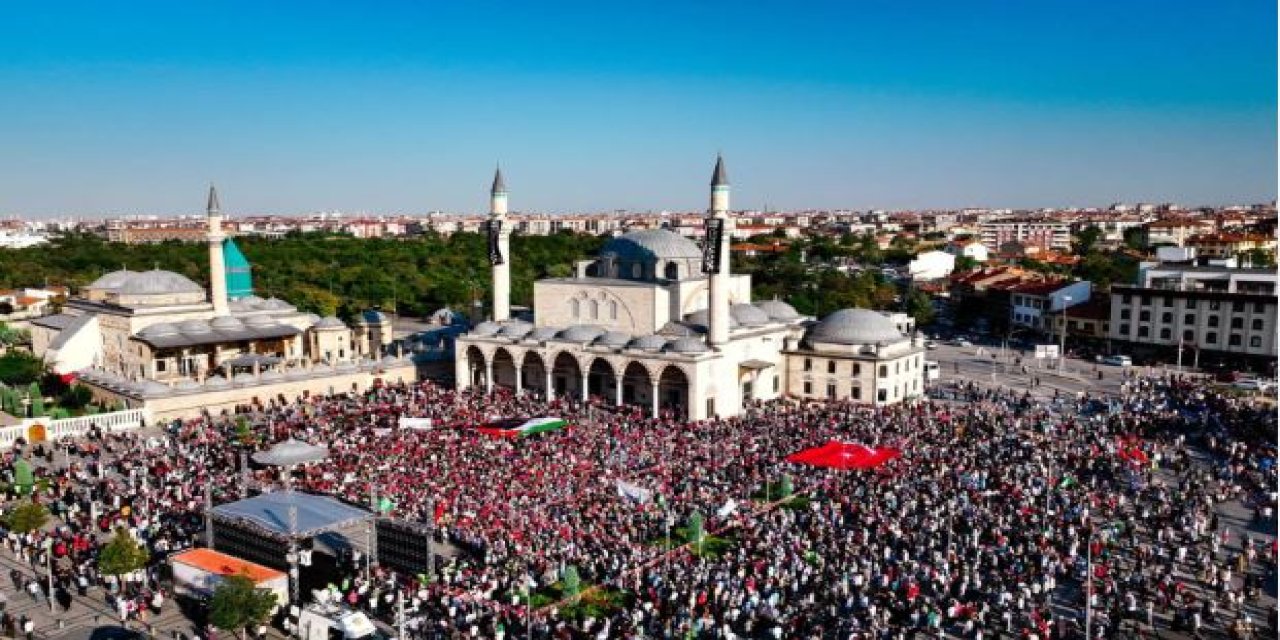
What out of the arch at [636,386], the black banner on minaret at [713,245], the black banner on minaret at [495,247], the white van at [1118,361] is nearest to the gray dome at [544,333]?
the arch at [636,386]

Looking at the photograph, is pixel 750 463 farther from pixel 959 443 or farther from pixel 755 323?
pixel 755 323

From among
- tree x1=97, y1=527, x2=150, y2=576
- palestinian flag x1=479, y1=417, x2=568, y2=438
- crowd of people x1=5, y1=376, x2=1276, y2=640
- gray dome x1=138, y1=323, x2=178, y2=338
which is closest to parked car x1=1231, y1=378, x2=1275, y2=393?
crowd of people x1=5, y1=376, x2=1276, y2=640

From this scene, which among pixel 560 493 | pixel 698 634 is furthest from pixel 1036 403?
pixel 698 634

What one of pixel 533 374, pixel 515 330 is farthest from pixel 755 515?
pixel 533 374

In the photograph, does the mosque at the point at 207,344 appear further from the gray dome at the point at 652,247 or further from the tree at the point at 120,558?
the tree at the point at 120,558

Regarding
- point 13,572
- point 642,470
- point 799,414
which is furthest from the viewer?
point 799,414

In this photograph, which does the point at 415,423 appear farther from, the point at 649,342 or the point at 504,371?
the point at 504,371
